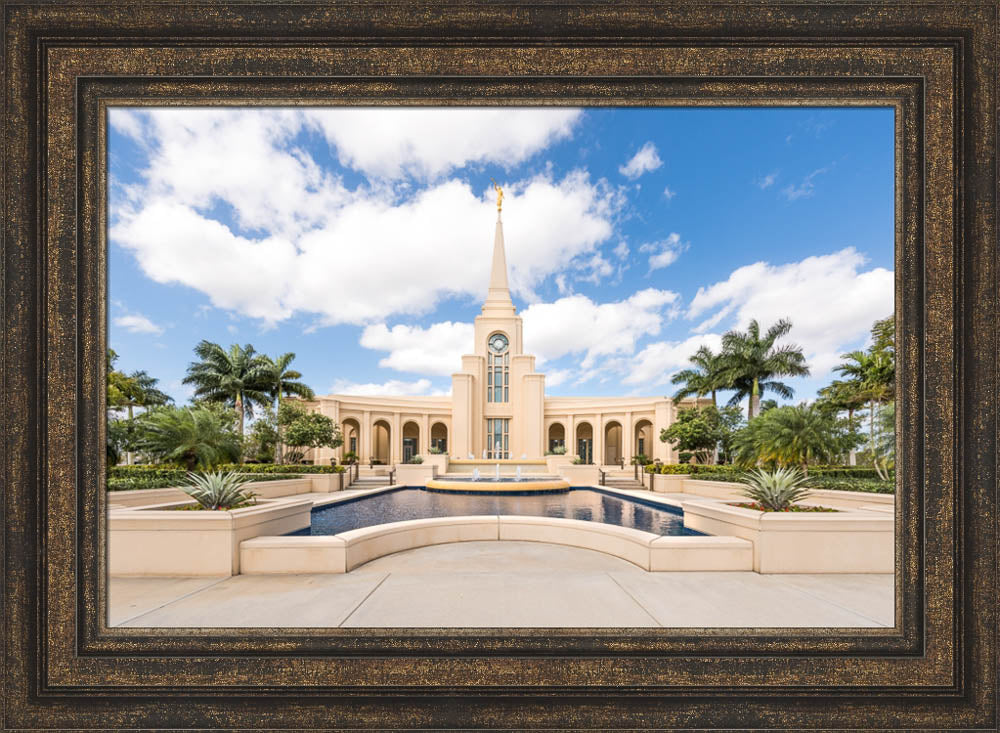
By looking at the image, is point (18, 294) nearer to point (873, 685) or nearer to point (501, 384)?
point (873, 685)

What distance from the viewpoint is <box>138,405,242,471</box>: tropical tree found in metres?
12.0

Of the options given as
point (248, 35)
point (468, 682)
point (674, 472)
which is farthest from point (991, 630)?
point (674, 472)

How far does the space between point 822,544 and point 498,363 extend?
3015 cm

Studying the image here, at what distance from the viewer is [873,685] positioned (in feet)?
8.82

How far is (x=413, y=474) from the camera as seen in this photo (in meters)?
20.3

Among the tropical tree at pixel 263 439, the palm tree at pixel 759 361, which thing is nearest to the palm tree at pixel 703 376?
the palm tree at pixel 759 361

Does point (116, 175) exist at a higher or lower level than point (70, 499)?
higher

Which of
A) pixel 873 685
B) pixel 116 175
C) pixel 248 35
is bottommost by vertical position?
pixel 873 685

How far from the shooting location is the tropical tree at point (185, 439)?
12047 mm

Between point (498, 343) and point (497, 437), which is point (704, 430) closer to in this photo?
point (497, 437)

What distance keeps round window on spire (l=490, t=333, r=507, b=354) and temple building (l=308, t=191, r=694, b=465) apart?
0.08 m

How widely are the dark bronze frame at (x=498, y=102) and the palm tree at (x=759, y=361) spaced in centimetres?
2290

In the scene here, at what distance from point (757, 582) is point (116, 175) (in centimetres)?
716

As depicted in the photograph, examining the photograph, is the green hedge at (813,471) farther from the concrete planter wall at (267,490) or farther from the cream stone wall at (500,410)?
the concrete planter wall at (267,490)
